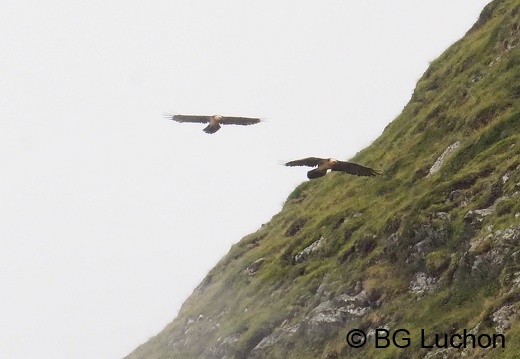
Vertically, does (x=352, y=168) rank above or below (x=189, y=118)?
below

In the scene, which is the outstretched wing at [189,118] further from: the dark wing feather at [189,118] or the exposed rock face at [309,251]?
the exposed rock face at [309,251]

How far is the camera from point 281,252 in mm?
44594

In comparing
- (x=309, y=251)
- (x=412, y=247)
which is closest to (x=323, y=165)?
(x=412, y=247)

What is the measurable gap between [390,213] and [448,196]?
350cm

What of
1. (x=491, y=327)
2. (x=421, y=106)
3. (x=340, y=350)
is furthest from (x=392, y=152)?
(x=491, y=327)

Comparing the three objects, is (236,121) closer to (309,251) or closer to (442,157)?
(309,251)

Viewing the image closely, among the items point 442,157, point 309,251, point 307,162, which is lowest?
point 442,157

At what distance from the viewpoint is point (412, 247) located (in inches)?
1309

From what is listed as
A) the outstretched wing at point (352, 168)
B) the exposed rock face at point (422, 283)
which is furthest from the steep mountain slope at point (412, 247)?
the outstretched wing at point (352, 168)

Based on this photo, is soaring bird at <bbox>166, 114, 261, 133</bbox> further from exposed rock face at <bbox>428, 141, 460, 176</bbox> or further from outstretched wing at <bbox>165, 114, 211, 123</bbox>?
exposed rock face at <bbox>428, 141, 460, 176</bbox>

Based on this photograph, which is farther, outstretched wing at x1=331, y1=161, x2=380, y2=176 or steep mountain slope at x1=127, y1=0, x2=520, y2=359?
outstretched wing at x1=331, y1=161, x2=380, y2=176

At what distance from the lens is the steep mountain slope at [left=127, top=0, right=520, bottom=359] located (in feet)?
94.1

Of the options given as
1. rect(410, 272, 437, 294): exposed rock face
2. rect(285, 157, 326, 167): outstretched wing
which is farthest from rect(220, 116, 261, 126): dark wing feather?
rect(410, 272, 437, 294): exposed rock face

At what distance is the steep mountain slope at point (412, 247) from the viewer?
94.1 feet
